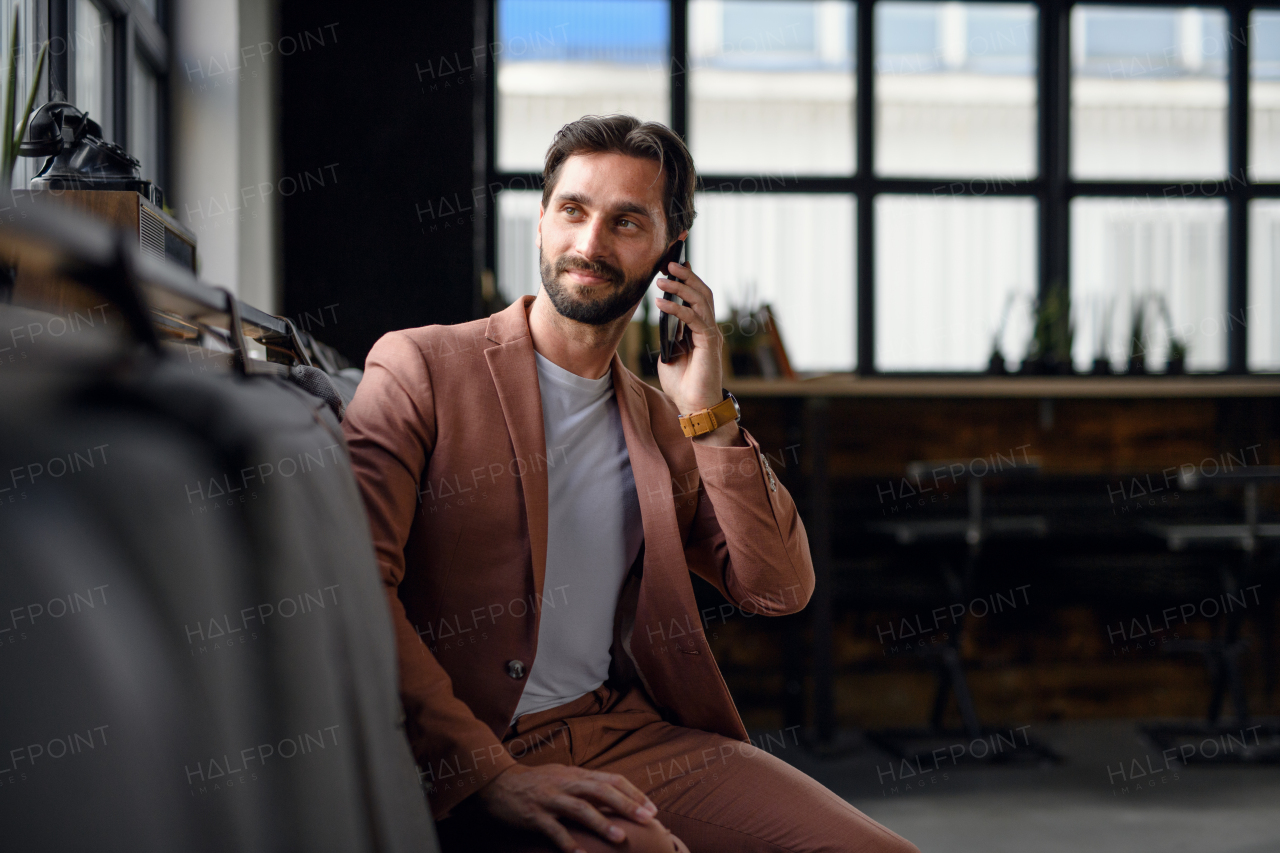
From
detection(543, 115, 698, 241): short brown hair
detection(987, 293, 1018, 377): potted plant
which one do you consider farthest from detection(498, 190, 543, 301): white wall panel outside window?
detection(543, 115, 698, 241): short brown hair

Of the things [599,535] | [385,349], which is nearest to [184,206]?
[385,349]

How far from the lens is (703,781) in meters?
1.20

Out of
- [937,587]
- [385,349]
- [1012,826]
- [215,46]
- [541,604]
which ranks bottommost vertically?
[1012,826]

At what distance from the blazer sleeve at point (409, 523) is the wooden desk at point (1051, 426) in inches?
94.7

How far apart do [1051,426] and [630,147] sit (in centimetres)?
309

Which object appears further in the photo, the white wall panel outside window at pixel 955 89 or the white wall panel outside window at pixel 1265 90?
the white wall panel outside window at pixel 1265 90

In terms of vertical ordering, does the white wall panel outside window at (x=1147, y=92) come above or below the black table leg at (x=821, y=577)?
above

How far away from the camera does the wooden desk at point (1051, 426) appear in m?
3.59

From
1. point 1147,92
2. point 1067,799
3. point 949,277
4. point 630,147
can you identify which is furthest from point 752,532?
point 1147,92

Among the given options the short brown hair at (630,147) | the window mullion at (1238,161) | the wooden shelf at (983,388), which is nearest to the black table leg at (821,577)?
the wooden shelf at (983,388)

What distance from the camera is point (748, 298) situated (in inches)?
147

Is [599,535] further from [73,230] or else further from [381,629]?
[73,230]

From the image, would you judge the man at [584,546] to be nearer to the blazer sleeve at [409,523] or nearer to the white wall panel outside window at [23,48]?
the blazer sleeve at [409,523]

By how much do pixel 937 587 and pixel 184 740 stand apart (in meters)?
3.09
